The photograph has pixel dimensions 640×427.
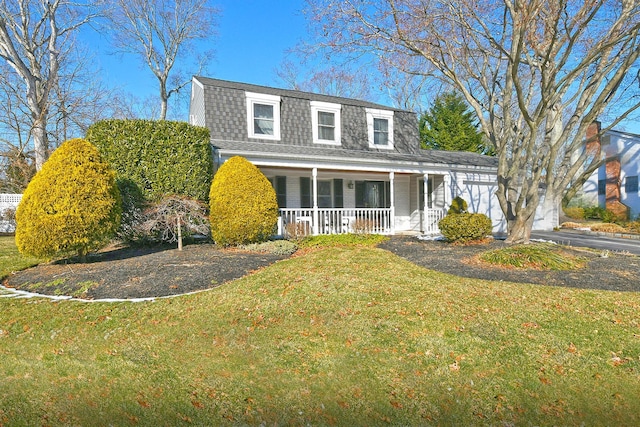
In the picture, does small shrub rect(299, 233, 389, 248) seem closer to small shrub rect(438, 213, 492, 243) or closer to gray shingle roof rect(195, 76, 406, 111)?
small shrub rect(438, 213, 492, 243)

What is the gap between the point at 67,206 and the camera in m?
7.34

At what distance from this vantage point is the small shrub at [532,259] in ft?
23.0

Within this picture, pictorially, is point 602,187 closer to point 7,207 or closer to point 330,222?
point 330,222

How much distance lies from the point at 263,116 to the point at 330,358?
36.2ft

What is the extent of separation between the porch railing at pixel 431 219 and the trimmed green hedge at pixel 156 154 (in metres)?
8.50

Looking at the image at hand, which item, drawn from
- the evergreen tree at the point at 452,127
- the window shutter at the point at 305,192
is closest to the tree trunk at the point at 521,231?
the window shutter at the point at 305,192

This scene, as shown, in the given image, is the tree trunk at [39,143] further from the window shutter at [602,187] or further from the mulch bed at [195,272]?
the window shutter at [602,187]

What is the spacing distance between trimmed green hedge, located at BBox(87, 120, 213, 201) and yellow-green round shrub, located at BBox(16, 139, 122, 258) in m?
1.65

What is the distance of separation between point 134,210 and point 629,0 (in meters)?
12.9

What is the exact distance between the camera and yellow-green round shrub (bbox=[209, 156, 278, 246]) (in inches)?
365

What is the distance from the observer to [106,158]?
951 cm

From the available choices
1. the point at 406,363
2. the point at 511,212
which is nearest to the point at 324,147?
the point at 511,212

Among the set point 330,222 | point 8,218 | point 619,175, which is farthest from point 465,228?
point 8,218

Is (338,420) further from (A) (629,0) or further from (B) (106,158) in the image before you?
(A) (629,0)
